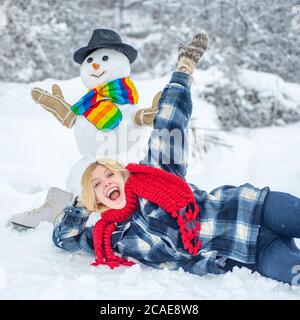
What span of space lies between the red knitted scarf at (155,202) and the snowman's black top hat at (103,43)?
0.86 m

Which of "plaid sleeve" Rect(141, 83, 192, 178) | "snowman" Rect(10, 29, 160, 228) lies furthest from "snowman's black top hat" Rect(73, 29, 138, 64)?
"plaid sleeve" Rect(141, 83, 192, 178)

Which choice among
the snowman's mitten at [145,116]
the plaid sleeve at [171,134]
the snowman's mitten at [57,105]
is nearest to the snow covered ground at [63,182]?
the plaid sleeve at [171,134]

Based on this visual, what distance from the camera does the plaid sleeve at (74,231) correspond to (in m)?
1.91

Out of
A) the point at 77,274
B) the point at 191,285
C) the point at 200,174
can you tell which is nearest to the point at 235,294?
the point at 191,285

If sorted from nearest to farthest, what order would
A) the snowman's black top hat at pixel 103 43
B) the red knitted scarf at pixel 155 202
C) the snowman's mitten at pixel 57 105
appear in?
the red knitted scarf at pixel 155 202 < the snowman's black top hat at pixel 103 43 < the snowman's mitten at pixel 57 105

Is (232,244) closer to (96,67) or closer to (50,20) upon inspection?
(96,67)

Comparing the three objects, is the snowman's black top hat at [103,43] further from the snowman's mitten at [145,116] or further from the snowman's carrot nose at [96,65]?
the snowman's mitten at [145,116]

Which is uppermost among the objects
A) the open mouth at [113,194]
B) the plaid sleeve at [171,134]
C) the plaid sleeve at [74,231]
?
the plaid sleeve at [171,134]

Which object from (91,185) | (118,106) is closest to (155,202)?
(91,185)

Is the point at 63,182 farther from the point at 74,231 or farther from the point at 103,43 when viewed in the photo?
the point at 74,231

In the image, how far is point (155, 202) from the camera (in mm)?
1756

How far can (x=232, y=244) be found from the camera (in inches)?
68.7

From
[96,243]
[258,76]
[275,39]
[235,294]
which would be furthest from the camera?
[275,39]
